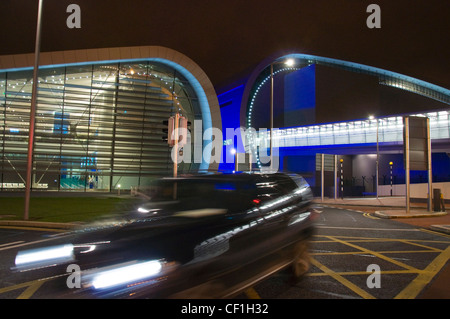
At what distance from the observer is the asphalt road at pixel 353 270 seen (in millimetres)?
4211

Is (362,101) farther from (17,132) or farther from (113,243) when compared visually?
(113,243)

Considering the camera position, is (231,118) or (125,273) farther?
(231,118)

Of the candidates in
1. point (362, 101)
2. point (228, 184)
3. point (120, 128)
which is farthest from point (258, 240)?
point (362, 101)

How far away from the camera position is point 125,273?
2760 mm

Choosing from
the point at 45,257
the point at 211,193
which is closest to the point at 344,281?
the point at 211,193

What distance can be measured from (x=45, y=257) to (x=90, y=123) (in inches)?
769

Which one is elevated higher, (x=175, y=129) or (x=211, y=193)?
(x=175, y=129)

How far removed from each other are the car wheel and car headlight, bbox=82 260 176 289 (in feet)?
8.09

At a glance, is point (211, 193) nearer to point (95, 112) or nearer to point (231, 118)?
point (95, 112)

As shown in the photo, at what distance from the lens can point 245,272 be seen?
11.7ft

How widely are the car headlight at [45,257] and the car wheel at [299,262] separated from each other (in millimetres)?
3049

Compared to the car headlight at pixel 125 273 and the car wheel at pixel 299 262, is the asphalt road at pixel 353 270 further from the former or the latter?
the car headlight at pixel 125 273

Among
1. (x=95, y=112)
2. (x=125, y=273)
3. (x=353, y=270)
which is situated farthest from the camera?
(x=95, y=112)
